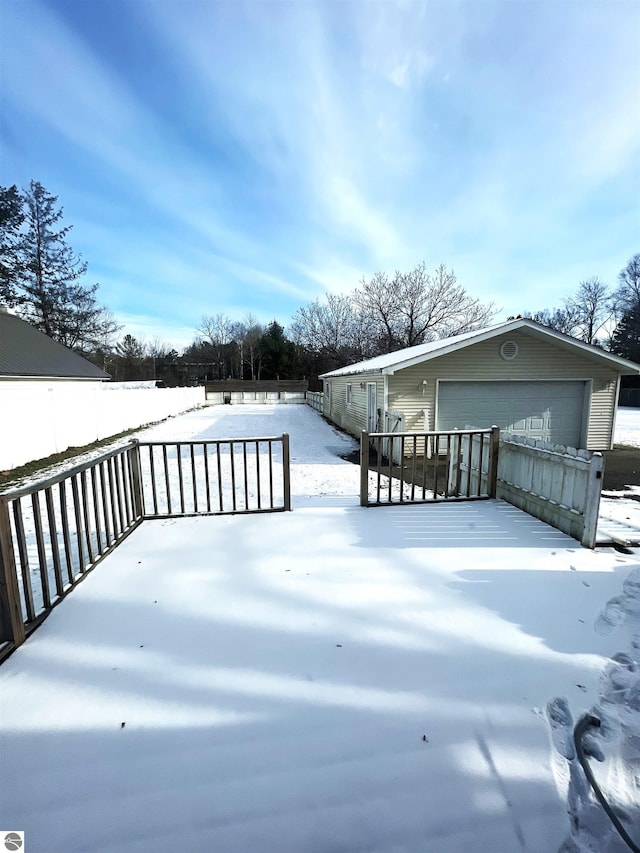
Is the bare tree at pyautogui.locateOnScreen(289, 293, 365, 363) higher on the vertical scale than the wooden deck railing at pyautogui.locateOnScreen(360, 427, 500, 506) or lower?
higher

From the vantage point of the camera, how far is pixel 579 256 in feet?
44.9

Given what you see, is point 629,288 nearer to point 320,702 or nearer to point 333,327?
point 333,327

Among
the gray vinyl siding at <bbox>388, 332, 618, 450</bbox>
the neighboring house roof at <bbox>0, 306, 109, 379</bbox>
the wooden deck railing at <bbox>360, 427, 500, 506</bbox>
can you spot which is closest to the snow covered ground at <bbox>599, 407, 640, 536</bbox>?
the wooden deck railing at <bbox>360, 427, 500, 506</bbox>

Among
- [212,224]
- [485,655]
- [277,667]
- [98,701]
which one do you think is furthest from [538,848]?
[212,224]

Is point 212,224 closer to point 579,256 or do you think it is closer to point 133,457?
point 133,457

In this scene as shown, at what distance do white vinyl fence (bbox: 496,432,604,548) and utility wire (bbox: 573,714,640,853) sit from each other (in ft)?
6.84

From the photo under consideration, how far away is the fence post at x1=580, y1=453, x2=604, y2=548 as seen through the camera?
10.2 ft

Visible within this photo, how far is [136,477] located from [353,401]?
10.1m

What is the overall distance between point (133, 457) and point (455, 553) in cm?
314

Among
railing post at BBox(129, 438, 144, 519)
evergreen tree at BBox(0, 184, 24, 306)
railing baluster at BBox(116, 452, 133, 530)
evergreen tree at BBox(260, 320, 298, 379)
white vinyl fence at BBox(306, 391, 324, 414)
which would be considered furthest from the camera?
evergreen tree at BBox(260, 320, 298, 379)

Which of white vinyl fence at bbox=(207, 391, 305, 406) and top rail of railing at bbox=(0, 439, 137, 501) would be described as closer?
top rail of railing at bbox=(0, 439, 137, 501)

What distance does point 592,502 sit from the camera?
3158 mm

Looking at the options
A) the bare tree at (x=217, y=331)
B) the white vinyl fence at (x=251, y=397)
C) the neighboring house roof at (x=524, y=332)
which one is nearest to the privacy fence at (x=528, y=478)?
the neighboring house roof at (x=524, y=332)

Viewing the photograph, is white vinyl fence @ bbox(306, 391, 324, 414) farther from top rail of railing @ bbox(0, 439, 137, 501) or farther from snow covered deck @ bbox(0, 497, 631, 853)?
snow covered deck @ bbox(0, 497, 631, 853)
